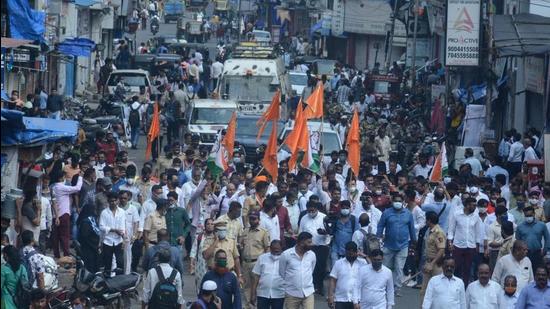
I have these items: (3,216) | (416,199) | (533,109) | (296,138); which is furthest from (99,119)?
(3,216)

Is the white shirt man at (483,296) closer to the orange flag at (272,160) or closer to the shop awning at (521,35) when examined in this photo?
the orange flag at (272,160)

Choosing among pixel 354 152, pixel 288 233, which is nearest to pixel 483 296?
pixel 288 233

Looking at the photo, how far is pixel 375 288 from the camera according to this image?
57.4 feet

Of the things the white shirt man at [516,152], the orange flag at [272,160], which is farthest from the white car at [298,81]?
the orange flag at [272,160]

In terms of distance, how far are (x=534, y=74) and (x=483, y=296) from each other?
1848cm

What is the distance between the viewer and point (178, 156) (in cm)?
2636

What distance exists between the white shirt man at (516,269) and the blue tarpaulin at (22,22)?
44.4 ft

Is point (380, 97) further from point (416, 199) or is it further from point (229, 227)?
point (229, 227)

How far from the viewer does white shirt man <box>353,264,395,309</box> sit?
17484mm

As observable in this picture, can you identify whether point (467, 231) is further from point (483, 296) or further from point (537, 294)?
point (537, 294)

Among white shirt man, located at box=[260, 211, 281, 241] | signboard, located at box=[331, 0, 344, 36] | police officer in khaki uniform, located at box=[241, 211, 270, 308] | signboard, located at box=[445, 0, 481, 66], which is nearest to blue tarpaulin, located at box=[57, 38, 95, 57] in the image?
signboard, located at box=[445, 0, 481, 66]

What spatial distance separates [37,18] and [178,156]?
22.5 ft

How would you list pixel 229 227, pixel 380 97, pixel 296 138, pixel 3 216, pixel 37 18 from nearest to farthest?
pixel 3 216
pixel 229 227
pixel 296 138
pixel 37 18
pixel 380 97

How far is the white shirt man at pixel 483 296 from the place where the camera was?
55.7 ft
